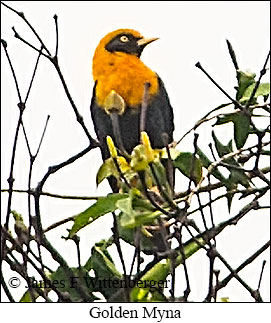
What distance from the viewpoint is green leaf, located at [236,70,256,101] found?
61.1 inches

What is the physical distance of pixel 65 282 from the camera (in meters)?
1.34

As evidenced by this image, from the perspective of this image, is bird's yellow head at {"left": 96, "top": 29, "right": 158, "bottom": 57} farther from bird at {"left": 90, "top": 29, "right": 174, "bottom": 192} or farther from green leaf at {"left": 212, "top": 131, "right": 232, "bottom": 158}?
green leaf at {"left": 212, "top": 131, "right": 232, "bottom": 158}

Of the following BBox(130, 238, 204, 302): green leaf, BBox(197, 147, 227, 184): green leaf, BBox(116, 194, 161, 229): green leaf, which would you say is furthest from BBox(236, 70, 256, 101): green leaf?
BBox(116, 194, 161, 229): green leaf

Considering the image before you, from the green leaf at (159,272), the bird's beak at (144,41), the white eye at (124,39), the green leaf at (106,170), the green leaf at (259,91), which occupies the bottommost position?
the green leaf at (159,272)

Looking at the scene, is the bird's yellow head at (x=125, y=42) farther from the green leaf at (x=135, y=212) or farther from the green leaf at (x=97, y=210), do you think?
the green leaf at (x=135, y=212)

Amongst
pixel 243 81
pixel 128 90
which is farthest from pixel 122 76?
pixel 243 81

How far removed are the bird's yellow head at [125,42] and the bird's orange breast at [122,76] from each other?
Result: 0.02 metres

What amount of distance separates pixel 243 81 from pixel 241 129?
89 mm

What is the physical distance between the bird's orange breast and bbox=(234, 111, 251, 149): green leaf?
100cm

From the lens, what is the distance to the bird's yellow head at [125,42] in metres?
2.81

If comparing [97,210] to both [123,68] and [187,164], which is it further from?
[123,68]

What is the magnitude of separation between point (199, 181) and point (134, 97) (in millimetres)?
1157

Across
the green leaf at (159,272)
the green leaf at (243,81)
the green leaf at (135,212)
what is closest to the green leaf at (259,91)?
the green leaf at (243,81)
